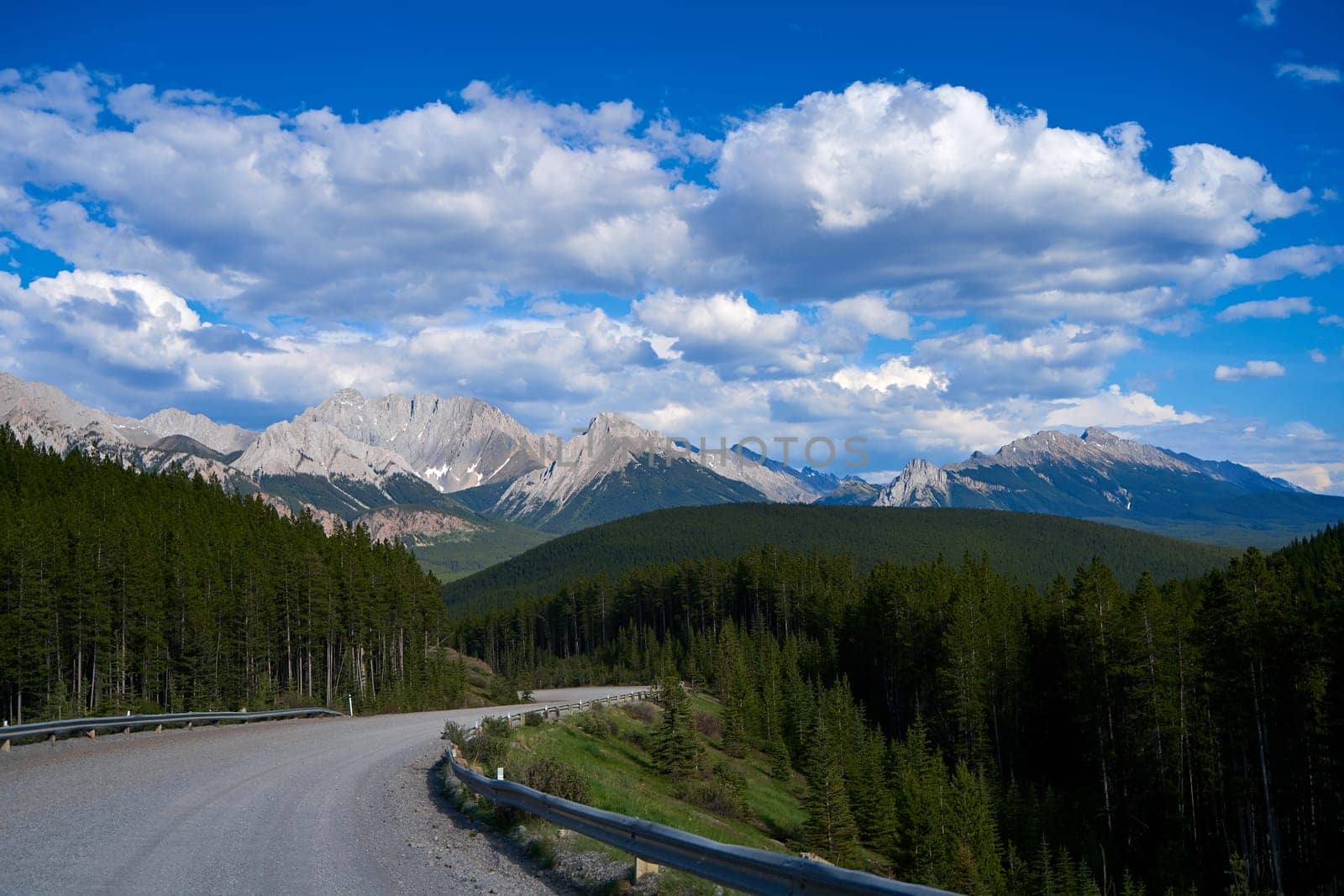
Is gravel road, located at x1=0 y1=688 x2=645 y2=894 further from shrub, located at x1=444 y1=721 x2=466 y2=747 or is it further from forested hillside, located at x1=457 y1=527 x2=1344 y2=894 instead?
forested hillside, located at x1=457 y1=527 x2=1344 y2=894

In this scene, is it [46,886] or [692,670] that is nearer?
[46,886]

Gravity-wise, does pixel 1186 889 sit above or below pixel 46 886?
below

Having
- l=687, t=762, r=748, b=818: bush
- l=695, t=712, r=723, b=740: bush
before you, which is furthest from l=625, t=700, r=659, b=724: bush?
l=687, t=762, r=748, b=818: bush

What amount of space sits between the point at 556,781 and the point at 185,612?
51.4 m

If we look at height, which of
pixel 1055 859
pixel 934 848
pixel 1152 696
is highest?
pixel 1152 696

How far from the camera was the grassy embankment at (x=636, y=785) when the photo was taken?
13.5 m

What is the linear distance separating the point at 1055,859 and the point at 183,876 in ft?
157

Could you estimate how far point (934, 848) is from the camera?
4041 centimetres

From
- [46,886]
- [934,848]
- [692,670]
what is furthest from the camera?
[692,670]

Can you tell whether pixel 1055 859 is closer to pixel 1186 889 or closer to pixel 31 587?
pixel 1186 889

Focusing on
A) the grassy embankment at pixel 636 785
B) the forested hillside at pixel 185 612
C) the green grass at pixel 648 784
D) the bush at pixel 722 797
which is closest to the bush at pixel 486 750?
the grassy embankment at pixel 636 785

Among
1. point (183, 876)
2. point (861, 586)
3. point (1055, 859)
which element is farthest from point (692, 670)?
point (183, 876)

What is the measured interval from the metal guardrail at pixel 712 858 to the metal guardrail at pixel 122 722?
1890 centimetres

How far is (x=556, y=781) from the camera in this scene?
1652 centimetres
